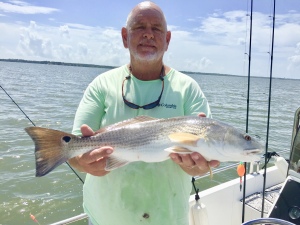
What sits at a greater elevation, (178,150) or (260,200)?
(178,150)

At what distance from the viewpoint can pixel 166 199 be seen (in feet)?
8.03

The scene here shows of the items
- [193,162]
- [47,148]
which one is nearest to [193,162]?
[193,162]

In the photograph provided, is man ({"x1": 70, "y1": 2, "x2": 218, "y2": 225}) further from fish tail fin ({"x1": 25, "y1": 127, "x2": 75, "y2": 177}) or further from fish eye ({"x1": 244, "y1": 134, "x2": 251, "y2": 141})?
fish eye ({"x1": 244, "y1": 134, "x2": 251, "y2": 141})

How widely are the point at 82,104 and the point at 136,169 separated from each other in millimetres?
683

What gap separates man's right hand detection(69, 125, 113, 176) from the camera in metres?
2.29

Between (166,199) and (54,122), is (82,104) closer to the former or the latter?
(166,199)

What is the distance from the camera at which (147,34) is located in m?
2.55

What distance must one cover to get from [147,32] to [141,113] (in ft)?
2.19

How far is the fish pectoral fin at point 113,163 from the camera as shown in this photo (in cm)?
231

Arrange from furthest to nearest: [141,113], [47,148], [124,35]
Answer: [124,35]
[141,113]
[47,148]

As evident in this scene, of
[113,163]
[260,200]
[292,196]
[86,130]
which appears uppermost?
[86,130]

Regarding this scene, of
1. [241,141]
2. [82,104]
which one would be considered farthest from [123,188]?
[241,141]

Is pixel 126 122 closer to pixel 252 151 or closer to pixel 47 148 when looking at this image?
pixel 47 148

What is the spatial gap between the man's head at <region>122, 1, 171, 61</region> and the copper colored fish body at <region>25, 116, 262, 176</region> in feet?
1.84
